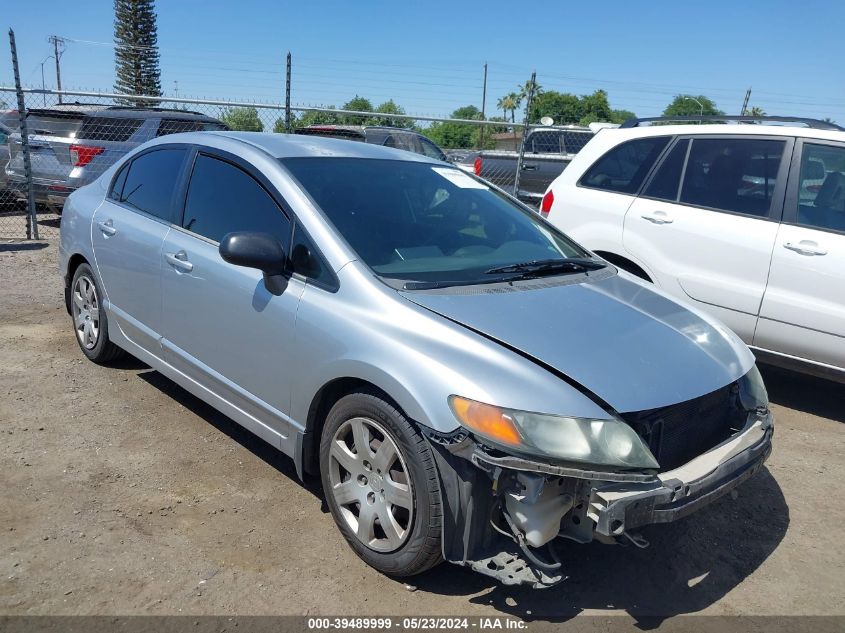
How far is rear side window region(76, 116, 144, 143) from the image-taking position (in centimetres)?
1016

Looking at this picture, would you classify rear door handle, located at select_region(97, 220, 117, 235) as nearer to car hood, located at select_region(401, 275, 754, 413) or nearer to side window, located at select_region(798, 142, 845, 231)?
car hood, located at select_region(401, 275, 754, 413)

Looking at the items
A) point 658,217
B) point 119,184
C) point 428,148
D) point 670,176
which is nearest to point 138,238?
point 119,184

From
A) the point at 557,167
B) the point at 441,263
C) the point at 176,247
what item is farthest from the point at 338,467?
the point at 557,167

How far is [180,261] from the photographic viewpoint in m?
3.74

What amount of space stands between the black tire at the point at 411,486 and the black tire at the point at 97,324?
8.21ft

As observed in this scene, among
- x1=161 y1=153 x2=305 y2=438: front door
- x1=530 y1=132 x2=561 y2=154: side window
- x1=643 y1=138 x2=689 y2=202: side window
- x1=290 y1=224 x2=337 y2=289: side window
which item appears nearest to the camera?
x1=290 y1=224 x2=337 y2=289: side window

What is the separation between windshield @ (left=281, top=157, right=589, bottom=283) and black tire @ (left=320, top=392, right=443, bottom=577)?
0.61 metres

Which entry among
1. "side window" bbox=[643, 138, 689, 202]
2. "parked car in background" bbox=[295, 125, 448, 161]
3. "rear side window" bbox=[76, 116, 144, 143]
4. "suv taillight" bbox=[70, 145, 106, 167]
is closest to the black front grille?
"side window" bbox=[643, 138, 689, 202]

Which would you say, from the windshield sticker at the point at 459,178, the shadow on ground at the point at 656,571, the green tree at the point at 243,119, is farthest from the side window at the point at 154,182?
the green tree at the point at 243,119

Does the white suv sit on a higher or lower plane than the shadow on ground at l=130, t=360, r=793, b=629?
higher

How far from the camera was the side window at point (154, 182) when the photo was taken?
13.5ft

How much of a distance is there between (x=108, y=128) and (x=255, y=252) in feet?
28.0

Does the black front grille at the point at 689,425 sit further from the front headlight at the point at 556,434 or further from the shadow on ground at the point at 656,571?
the shadow on ground at the point at 656,571

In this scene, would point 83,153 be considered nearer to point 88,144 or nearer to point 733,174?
point 88,144
